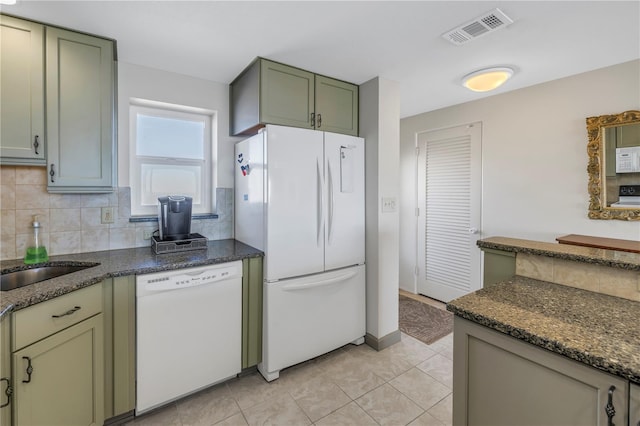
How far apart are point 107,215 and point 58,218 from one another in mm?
275

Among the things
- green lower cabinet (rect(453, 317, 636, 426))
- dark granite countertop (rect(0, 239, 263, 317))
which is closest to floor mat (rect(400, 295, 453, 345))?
green lower cabinet (rect(453, 317, 636, 426))

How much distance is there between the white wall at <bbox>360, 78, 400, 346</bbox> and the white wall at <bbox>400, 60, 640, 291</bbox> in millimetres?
1187

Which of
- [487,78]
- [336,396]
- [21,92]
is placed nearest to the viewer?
[21,92]

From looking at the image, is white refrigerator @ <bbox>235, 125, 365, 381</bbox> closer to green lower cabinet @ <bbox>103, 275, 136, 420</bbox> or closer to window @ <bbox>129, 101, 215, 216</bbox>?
window @ <bbox>129, 101, 215, 216</bbox>

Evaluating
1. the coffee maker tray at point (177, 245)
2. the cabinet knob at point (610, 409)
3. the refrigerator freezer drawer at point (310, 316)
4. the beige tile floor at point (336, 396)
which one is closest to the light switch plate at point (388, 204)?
the refrigerator freezer drawer at point (310, 316)

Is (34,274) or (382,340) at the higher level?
(34,274)

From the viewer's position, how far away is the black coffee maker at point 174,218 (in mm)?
2270

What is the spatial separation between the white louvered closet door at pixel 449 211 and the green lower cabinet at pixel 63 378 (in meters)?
3.36

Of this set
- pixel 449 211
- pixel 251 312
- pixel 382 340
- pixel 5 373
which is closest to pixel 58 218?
pixel 5 373

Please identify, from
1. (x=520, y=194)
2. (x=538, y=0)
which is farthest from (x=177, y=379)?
(x=520, y=194)

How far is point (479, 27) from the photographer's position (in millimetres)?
1791

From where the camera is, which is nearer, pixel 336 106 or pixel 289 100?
pixel 289 100

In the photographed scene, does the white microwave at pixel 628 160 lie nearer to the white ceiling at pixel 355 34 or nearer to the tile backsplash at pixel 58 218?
the white ceiling at pixel 355 34

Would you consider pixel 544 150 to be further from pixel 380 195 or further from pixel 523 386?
pixel 523 386
